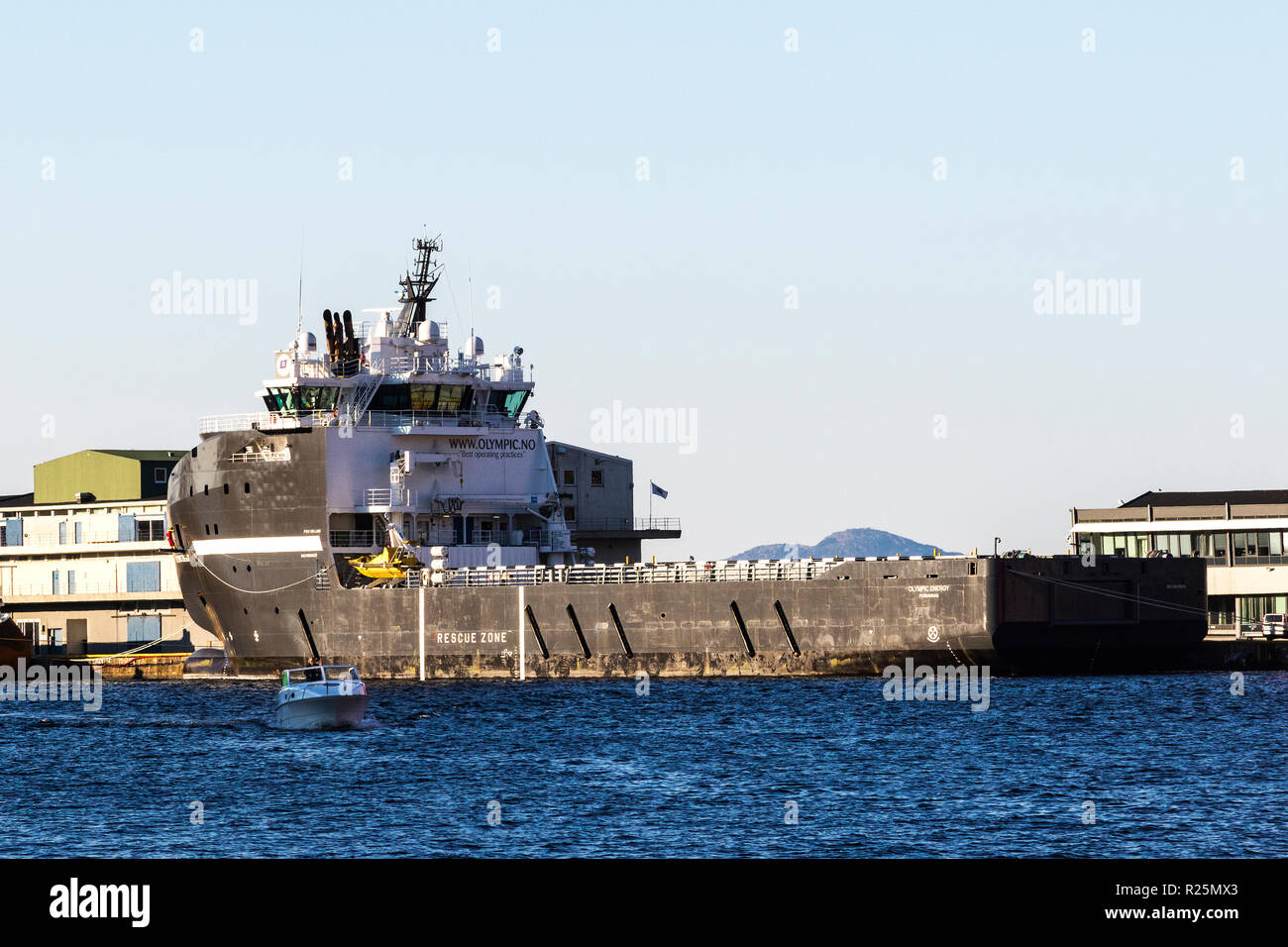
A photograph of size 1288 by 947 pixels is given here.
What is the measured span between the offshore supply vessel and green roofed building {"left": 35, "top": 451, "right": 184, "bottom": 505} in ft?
75.2

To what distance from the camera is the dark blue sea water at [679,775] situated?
104 ft

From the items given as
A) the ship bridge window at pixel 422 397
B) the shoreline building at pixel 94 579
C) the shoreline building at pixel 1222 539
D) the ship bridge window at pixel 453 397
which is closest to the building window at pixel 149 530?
the shoreline building at pixel 94 579

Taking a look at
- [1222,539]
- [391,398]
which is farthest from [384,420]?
[1222,539]

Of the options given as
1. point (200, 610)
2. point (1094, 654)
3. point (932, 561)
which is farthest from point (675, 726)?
point (200, 610)

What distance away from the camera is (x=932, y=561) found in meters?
61.6

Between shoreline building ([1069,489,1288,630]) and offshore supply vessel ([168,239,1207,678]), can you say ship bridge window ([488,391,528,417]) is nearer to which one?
offshore supply vessel ([168,239,1207,678])

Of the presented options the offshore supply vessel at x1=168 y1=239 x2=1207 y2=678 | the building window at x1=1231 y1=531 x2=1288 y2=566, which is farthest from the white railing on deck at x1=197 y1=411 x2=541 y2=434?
the building window at x1=1231 y1=531 x2=1288 y2=566

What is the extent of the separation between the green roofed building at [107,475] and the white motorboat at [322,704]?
47682 millimetres

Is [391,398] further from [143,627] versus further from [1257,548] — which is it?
[1257,548]

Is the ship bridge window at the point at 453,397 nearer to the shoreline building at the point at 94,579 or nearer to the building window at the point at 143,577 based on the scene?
the shoreline building at the point at 94,579

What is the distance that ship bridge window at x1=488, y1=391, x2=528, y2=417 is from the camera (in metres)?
77.4

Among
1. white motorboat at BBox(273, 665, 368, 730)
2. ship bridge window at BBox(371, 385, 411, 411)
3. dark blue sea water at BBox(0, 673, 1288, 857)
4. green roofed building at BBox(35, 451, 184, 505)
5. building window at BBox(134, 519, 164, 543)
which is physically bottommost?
dark blue sea water at BBox(0, 673, 1288, 857)
